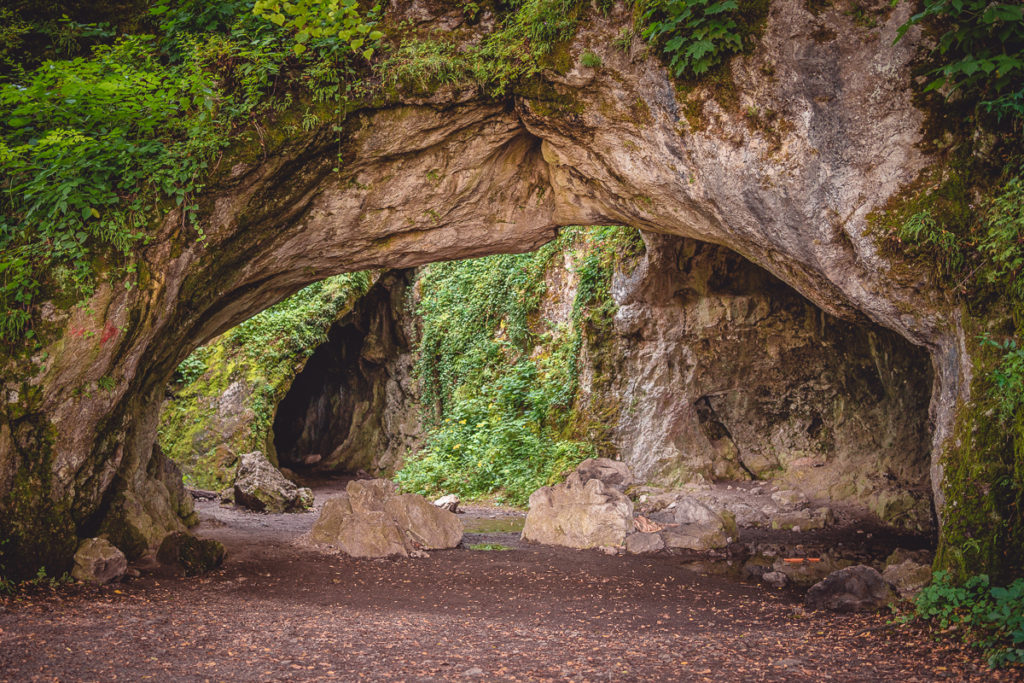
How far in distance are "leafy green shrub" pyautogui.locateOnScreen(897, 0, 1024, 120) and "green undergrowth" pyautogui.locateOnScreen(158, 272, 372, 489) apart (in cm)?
1256

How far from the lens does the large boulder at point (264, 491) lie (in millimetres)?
10977

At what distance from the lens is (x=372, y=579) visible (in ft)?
20.9

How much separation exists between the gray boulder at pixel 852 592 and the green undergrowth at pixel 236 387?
1098cm

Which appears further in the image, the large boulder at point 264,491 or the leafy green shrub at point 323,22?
the large boulder at point 264,491

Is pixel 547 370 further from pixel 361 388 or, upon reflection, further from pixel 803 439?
pixel 361 388

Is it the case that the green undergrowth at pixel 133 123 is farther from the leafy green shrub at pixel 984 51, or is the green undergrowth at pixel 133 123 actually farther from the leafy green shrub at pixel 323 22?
the leafy green shrub at pixel 984 51

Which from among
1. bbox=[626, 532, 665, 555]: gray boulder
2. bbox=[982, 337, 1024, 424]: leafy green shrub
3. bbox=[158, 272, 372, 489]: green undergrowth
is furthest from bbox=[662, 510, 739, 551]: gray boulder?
bbox=[158, 272, 372, 489]: green undergrowth

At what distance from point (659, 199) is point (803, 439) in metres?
6.32

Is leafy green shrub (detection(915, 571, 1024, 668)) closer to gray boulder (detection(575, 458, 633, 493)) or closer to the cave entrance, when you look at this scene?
gray boulder (detection(575, 458, 633, 493))

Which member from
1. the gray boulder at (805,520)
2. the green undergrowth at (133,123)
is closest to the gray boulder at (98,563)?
the green undergrowth at (133,123)

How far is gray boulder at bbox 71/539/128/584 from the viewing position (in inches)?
220

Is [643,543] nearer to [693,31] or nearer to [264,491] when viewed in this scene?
[693,31]

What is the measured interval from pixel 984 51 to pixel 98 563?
7.66m

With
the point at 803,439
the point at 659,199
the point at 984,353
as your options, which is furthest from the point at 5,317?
the point at 803,439
